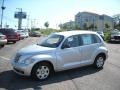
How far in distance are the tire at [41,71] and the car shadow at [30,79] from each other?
0.18m

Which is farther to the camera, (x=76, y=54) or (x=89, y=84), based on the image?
(x=76, y=54)

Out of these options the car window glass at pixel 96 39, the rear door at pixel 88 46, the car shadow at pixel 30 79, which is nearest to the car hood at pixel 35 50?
the car shadow at pixel 30 79

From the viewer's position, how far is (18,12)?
388 ft

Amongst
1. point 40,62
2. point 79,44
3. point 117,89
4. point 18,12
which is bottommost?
point 117,89

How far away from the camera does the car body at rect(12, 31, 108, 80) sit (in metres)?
8.09

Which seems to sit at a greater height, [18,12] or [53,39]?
[18,12]

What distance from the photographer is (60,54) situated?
342 inches

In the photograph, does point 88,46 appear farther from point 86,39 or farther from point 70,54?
point 70,54

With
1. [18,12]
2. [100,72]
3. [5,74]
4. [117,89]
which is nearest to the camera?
[117,89]

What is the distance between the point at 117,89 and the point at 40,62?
2.73 metres

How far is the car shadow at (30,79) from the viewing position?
Answer: 7.51 metres

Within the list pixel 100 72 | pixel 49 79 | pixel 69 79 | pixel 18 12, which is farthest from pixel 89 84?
pixel 18 12

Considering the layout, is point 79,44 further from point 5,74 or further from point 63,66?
point 5,74

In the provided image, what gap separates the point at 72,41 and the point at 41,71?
1895mm
